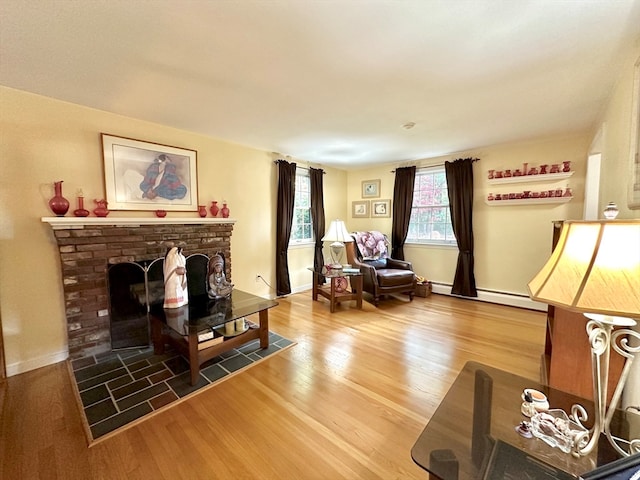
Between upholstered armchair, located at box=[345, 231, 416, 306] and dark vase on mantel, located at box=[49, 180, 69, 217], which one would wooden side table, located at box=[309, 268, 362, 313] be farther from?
dark vase on mantel, located at box=[49, 180, 69, 217]

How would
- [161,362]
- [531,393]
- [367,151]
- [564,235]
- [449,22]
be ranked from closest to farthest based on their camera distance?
[564,235] → [531,393] → [449,22] → [161,362] → [367,151]

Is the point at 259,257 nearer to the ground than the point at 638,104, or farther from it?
nearer to the ground

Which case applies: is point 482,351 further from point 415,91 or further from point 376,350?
point 415,91

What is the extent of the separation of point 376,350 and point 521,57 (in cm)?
251

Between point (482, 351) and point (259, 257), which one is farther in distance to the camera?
point (259, 257)

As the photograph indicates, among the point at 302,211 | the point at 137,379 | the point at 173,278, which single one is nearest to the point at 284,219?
the point at 302,211

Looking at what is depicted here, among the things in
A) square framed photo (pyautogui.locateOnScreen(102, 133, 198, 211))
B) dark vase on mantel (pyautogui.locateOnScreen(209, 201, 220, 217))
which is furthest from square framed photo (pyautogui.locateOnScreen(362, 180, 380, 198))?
square framed photo (pyautogui.locateOnScreen(102, 133, 198, 211))

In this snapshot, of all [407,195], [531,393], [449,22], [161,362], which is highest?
[449,22]

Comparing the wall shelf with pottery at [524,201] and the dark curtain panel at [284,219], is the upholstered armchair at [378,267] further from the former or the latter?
the wall shelf with pottery at [524,201]

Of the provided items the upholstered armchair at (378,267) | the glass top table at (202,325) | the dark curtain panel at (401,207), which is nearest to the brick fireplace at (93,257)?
the glass top table at (202,325)

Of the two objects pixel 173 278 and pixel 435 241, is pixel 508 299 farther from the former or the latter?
pixel 173 278

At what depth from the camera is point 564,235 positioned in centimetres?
84

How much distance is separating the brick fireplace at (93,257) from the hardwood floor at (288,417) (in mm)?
312

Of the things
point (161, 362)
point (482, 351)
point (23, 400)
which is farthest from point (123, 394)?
point (482, 351)
